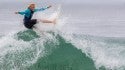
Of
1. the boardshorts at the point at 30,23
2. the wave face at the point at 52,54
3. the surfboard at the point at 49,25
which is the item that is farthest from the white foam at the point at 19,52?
the surfboard at the point at 49,25

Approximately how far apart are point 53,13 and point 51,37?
3.17m

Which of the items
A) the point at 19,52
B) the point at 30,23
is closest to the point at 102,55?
the point at 19,52

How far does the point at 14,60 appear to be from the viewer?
18297 mm

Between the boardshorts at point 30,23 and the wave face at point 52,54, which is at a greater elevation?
the boardshorts at point 30,23

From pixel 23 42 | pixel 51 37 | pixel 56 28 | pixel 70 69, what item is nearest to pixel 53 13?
pixel 56 28

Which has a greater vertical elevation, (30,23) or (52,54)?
(30,23)

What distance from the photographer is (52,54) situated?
19219 millimetres

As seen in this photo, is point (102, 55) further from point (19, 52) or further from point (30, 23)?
point (30, 23)

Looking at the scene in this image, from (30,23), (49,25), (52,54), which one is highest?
(30,23)

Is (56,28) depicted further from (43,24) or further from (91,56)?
(91,56)

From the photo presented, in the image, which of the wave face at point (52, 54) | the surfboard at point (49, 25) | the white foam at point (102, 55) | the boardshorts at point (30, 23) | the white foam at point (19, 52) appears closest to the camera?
the white foam at point (19, 52)

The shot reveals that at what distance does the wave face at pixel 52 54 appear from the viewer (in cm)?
1830

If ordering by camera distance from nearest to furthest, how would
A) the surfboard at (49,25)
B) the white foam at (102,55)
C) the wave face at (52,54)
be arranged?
the wave face at (52,54), the white foam at (102,55), the surfboard at (49,25)

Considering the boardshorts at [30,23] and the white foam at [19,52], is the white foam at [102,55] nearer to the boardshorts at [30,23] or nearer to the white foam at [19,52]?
the white foam at [19,52]
